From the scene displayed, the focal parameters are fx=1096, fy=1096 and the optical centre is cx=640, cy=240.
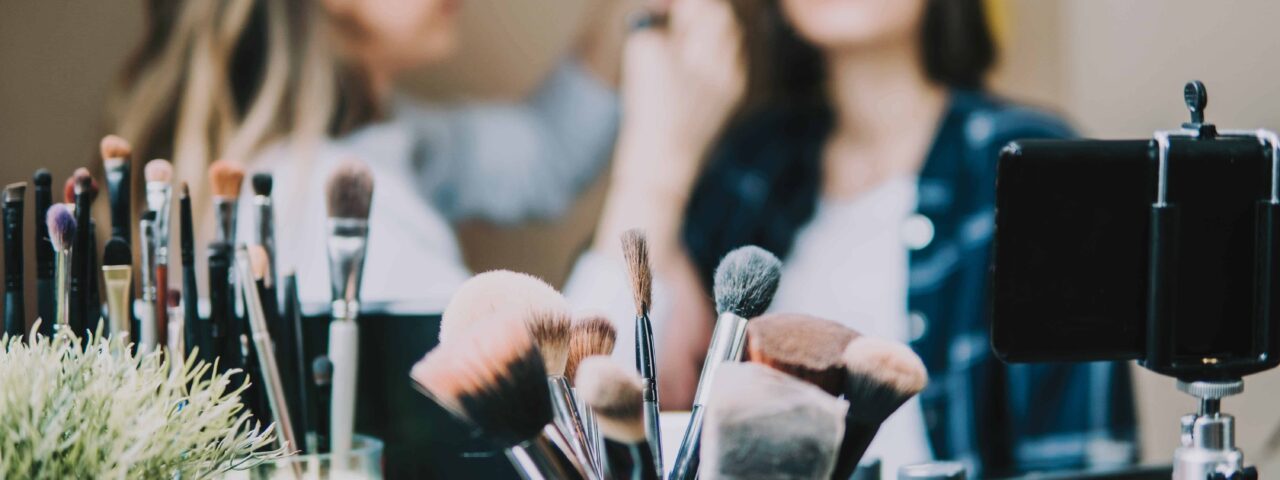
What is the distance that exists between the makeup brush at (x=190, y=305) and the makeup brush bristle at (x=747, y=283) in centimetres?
22

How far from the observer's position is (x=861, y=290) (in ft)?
2.69

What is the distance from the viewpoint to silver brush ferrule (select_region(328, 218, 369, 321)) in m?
0.46

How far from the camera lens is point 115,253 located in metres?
0.42

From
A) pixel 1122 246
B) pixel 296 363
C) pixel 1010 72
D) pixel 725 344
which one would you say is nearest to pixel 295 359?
pixel 296 363

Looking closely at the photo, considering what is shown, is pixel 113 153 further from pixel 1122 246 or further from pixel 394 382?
pixel 1122 246

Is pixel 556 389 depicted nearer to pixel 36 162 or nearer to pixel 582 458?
pixel 582 458

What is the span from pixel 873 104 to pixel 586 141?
0.22 metres

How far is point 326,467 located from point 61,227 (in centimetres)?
13

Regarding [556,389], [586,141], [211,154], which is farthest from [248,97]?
[556,389]

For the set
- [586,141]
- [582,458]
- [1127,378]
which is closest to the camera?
[582,458]

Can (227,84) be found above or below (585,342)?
above

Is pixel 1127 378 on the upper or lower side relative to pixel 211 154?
lower

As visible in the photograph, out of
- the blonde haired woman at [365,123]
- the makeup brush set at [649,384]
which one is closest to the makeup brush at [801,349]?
the makeup brush set at [649,384]

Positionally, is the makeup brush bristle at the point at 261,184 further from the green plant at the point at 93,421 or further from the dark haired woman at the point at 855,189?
the dark haired woman at the point at 855,189
